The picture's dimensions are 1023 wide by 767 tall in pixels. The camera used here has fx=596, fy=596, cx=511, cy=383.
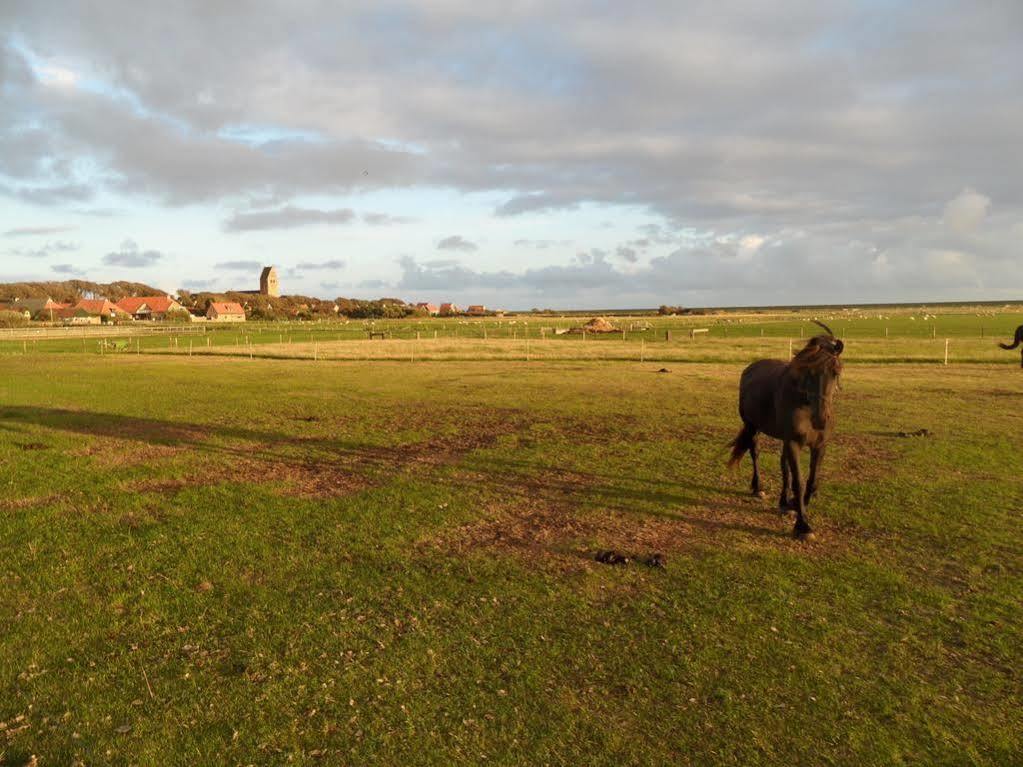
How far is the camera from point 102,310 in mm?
140625

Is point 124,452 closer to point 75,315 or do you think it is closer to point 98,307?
point 75,315

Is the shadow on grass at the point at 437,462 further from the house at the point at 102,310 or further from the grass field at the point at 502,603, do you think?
the house at the point at 102,310

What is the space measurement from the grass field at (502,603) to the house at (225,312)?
153 meters

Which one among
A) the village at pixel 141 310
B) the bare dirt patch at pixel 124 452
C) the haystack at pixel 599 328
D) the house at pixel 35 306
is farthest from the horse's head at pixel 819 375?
the house at pixel 35 306

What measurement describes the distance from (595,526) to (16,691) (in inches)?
261

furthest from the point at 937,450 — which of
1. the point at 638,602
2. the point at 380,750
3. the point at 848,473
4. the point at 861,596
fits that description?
the point at 380,750

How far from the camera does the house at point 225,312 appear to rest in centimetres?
15275

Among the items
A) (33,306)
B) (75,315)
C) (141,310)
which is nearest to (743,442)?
(75,315)

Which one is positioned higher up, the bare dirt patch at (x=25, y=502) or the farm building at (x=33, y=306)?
the farm building at (x=33, y=306)

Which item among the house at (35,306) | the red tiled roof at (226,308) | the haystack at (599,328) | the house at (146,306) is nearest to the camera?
the haystack at (599,328)

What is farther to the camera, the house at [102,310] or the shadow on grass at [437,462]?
the house at [102,310]

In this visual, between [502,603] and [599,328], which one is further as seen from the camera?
[599,328]

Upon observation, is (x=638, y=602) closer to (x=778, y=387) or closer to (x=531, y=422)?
(x=778, y=387)

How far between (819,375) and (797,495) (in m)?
1.76
